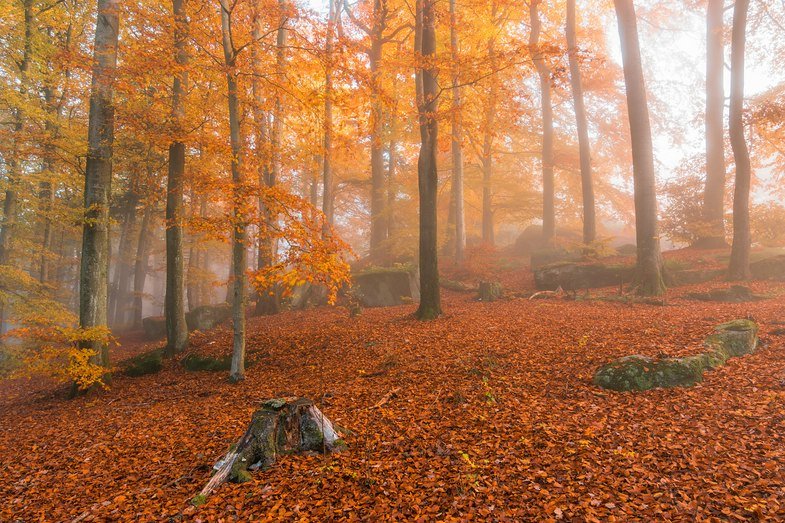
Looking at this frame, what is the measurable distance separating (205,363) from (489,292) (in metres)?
8.61

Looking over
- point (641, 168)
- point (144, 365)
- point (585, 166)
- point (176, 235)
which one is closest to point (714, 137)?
point (585, 166)

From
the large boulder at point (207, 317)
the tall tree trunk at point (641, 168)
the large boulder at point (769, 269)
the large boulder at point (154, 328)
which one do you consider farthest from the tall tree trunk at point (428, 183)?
the large boulder at point (154, 328)

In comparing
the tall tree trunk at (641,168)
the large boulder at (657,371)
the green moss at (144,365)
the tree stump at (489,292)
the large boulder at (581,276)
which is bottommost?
the green moss at (144,365)

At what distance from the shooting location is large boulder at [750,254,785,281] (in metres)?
11.7

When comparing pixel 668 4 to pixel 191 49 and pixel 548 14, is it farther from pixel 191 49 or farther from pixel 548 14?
pixel 191 49

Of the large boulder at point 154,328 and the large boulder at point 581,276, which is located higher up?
the large boulder at point 581,276

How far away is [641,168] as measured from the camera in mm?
11281

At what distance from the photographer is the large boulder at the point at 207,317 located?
1538 cm

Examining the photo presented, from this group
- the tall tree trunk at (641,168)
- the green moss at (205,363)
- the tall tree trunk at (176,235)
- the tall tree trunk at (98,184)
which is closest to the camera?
the tall tree trunk at (98,184)

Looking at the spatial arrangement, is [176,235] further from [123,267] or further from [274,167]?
[123,267]

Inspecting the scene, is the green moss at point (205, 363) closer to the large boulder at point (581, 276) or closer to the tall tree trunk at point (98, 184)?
the tall tree trunk at point (98, 184)

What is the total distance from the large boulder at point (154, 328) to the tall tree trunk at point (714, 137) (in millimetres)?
23254

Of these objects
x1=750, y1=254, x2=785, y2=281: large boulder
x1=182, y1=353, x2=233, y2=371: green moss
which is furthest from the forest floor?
x1=750, y1=254, x2=785, y2=281: large boulder

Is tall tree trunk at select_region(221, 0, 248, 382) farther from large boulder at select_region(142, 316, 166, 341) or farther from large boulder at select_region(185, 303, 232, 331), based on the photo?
large boulder at select_region(142, 316, 166, 341)
